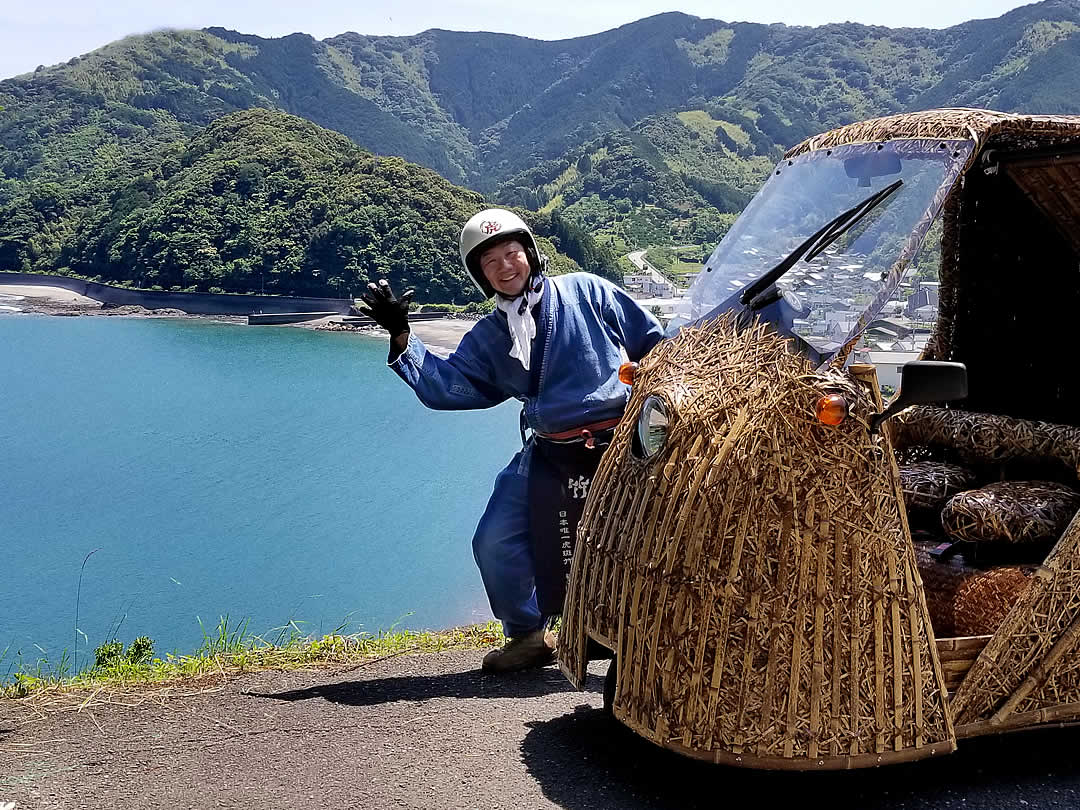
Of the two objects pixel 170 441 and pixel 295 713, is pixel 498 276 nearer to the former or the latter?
pixel 295 713

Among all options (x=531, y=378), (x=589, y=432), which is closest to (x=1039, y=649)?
(x=589, y=432)

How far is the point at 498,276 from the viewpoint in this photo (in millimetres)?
5293

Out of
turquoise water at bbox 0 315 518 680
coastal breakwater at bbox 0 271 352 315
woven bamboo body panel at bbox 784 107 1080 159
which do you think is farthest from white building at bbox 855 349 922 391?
coastal breakwater at bbox 0 271 352 315

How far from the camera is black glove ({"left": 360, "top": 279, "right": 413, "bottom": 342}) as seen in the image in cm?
512

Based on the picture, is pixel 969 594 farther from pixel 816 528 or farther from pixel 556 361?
pixel 556 361

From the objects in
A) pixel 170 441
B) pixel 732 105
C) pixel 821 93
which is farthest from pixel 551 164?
pixel 170 441

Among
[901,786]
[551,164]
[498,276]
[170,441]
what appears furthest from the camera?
[551,164]

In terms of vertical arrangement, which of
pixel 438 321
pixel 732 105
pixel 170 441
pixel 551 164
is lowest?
pixel 170 441

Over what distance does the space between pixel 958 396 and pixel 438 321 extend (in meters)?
65.8

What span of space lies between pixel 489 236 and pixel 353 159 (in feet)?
302

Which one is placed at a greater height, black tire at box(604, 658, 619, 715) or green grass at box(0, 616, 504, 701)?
black tire at box(604, 658, 619, 715)

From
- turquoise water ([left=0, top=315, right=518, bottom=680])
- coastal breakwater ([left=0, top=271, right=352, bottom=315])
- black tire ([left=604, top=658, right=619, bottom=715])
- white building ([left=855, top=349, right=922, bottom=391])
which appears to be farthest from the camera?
coastal breakwater ([left=0, top=271, right=352, bottom=315])

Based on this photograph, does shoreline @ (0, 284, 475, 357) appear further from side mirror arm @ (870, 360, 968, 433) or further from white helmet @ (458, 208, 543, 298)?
side mirror arm @ (870, 360, 968, 433)

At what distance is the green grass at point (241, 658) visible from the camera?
17.6ft
